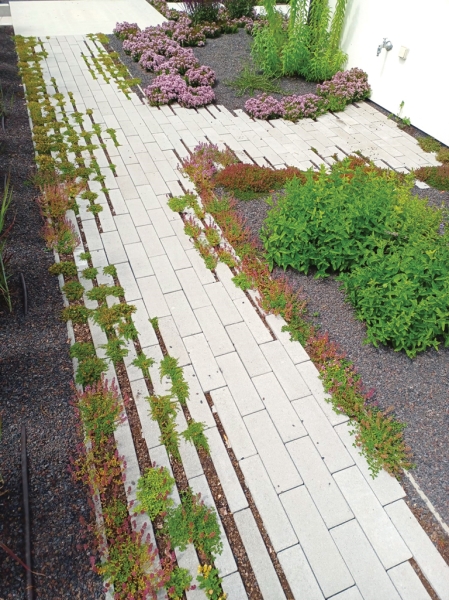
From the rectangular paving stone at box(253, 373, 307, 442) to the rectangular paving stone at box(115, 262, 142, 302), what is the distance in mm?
1641

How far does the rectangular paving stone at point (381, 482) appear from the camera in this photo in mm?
3258

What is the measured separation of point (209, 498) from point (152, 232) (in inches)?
134

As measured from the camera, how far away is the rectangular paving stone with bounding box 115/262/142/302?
4.67 metres

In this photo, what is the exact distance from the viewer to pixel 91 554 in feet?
9.25

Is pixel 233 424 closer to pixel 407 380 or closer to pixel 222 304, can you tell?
pixel 222 304

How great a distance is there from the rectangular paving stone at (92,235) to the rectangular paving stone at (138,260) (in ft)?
1.18

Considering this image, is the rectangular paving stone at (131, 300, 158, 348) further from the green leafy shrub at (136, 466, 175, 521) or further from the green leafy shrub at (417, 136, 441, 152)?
the green leafy shrub at (417, 136, 441, 152)

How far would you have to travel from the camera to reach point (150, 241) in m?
5.38

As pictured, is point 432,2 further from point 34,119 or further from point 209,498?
point 209,498

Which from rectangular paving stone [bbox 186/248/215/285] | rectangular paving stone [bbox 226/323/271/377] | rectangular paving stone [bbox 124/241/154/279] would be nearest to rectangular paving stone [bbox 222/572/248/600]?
rectangular paving stone [bbox 226/323/271/377]

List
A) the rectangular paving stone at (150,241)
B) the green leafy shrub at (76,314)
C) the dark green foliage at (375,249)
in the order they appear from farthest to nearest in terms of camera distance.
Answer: the rectangular paving stone at (150,241), the green leafy shrub at (76,314), the dark green foliage at (375,249)

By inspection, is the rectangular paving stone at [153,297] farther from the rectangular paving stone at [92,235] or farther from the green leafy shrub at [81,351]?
the rectangular paving stone at [92,235]

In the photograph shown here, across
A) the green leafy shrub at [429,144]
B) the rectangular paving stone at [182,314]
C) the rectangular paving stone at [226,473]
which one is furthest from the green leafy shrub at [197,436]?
the green leafy shrub at [429,144]

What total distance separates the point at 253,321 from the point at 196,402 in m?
1.15
